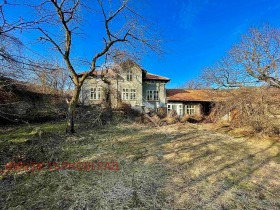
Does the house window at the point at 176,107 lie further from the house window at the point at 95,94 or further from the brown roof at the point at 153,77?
the house window at the point at 95,94

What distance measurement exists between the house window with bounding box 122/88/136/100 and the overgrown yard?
1388 cm

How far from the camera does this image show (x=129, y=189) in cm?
399

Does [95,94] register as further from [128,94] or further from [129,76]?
[129,76]

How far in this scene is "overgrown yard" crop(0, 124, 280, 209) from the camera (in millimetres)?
3473

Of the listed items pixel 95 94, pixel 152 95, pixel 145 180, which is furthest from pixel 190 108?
pixel 145 180

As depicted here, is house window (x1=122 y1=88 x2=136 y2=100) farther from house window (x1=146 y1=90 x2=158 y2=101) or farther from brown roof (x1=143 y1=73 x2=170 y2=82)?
brown roof (x1=143 y1=73 x2=170 y2=82)

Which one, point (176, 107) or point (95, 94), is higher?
point (95, 94)

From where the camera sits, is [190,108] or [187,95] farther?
[187,95]

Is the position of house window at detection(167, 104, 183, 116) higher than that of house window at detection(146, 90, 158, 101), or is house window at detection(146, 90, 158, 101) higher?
house window at detection(146, 90, 158, 101)

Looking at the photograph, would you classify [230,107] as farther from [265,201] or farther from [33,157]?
[33,157]

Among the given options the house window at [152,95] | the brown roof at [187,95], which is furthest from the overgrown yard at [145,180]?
the house window at [152,95]

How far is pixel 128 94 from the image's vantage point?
2111 centimetres

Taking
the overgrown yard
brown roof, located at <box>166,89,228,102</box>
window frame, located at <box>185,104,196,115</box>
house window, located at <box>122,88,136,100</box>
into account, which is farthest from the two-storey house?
the overgrown yard

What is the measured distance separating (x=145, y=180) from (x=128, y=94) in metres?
17.1
